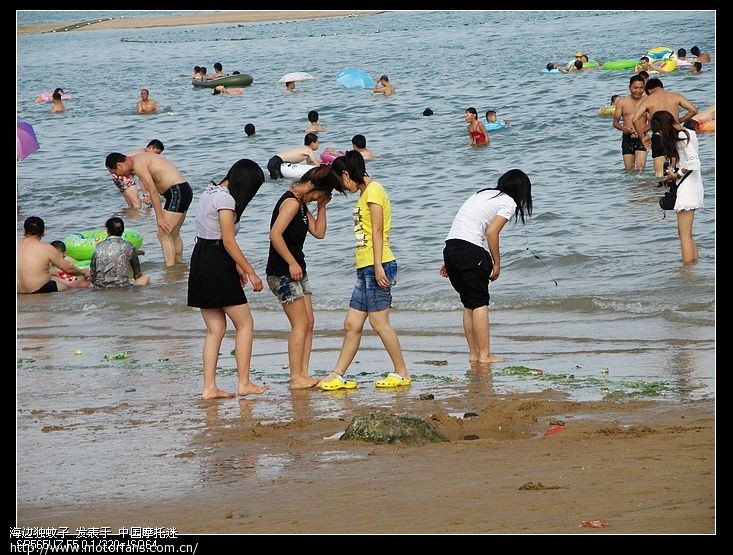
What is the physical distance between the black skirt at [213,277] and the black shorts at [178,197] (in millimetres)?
5832

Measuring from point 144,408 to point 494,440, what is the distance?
2.36 m

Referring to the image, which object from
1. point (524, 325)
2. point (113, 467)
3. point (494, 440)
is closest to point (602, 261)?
point (524, 325)

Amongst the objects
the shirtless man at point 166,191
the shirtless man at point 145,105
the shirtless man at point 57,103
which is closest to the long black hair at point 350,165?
the shirtless man at point 166,191

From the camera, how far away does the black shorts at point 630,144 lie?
16.9 meters

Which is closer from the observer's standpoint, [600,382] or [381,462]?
[381,462]

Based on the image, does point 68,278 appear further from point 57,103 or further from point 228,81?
point 228,81

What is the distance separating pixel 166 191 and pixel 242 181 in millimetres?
6019

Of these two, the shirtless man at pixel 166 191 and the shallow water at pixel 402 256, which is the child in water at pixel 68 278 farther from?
the shirtless man at pixel 166 191

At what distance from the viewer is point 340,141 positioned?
24.3 m

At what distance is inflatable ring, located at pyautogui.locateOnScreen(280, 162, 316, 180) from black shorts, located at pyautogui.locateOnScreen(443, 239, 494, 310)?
11.3 meters

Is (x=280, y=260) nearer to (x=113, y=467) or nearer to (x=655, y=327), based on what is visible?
(x=113, y=467)

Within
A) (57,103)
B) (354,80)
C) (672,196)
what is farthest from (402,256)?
(57,103)

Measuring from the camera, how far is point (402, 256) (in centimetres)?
1351

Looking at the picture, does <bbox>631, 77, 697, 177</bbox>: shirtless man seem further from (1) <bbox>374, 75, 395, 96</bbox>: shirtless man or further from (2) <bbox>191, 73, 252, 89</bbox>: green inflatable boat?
(2) <bbox>191, 73, 252, 89</bbox>: green inflatable boat
